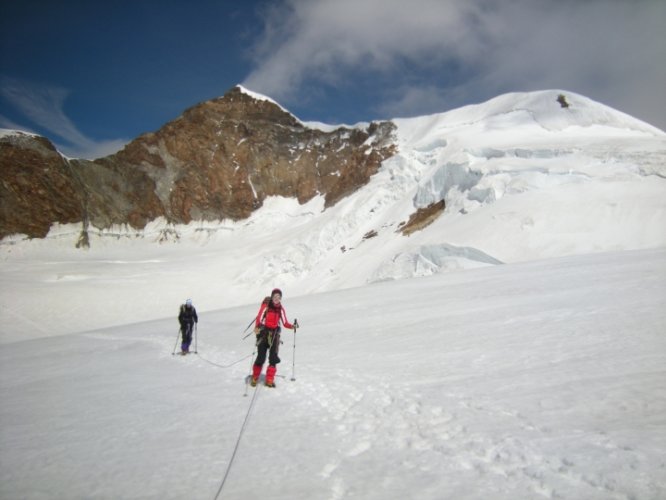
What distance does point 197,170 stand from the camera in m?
78.7

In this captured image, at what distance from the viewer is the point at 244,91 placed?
88812mm

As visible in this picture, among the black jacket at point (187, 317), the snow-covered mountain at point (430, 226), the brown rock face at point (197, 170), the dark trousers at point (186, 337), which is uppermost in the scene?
the brown rock face at point (197, 170)

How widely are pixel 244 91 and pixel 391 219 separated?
56871 mm

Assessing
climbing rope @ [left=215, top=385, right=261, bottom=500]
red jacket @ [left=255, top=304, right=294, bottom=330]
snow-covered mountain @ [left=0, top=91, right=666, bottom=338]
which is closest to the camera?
climbing rope @ [left=215, top=385, right=261, bottom=500]

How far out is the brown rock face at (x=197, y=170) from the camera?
66.1 m

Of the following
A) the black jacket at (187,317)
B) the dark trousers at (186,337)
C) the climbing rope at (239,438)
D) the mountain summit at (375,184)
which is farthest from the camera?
the mountain summit at (375,184)

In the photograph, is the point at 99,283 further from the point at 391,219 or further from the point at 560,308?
the point at 560,308

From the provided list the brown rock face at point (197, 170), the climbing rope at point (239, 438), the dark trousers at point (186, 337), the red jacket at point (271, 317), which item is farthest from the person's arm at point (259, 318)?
the brown rock face at point (197, 170)

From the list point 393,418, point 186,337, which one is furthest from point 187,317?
point 393,418

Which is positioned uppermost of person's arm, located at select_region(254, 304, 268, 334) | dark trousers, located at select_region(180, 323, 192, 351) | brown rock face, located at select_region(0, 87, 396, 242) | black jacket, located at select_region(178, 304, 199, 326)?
brown rock face, located at select_region(0, 87, 396, 242)

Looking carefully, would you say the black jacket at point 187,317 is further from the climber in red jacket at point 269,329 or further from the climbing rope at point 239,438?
the climbing rope at point 239,438

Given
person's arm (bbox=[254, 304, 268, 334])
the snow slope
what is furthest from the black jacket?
person's arm (bbox=[254, 304, 268, 334])

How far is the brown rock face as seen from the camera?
66.1 metres

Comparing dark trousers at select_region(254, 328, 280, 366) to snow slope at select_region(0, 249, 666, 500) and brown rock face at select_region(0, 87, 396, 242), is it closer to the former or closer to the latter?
snow slope at select_region(0, 249, 666, 500)
